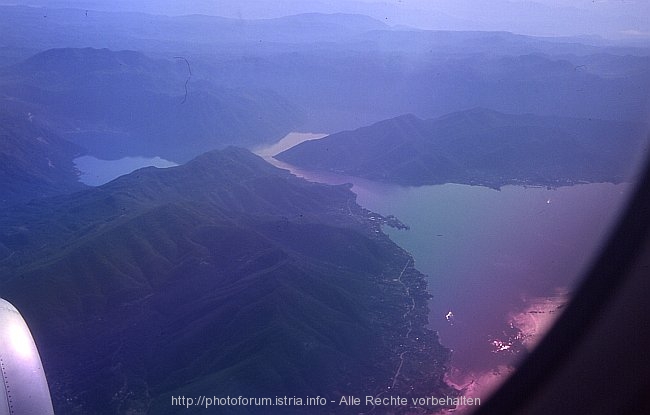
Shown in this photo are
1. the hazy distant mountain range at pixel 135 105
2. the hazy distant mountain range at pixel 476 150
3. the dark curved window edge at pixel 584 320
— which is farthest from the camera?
the hazy distant mountain range at pixel 135 105

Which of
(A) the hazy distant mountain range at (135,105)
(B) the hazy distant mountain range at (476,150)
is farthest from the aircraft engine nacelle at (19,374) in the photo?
(A) the hazy distant mountain range at (135,105)

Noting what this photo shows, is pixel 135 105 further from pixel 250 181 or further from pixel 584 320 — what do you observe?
pixel 584 320

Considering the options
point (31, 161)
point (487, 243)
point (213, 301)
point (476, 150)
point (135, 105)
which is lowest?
point (135, 105)

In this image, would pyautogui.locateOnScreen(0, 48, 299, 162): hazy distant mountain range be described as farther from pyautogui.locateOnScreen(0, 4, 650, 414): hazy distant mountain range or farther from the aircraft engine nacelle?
the aircraft engine nacelle

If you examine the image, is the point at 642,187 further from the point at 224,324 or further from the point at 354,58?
the point at 354,58

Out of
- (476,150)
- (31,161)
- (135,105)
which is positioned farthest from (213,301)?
(135,105)

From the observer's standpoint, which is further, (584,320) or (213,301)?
(213,301)

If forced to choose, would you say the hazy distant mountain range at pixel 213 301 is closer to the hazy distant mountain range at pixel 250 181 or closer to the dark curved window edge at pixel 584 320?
the hazy distant mountain range at pixel 250 181
